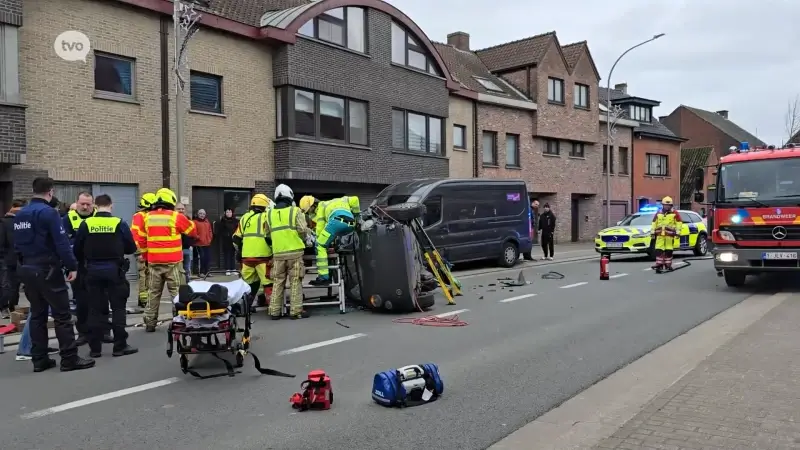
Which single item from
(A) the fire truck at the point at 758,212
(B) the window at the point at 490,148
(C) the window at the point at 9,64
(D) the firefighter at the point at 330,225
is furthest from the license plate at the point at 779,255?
(B) the window at the point at 490,148

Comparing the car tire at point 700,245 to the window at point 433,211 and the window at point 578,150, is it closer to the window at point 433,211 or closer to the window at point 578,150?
the window at point 433,211

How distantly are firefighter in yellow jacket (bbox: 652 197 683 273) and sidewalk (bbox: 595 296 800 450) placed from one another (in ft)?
28.2

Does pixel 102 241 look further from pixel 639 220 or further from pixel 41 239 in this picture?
pixel 639 220

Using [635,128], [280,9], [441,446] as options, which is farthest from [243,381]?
[635,128]

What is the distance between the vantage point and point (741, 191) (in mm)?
12055

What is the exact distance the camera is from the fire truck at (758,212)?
11461mm

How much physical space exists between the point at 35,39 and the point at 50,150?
2.22m

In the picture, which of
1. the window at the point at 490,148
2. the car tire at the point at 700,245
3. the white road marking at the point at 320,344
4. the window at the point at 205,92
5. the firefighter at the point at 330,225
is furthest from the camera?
the window at the point at 490,148

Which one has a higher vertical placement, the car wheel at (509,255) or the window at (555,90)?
the window at (555,90)

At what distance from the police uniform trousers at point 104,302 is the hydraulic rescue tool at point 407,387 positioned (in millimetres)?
3631

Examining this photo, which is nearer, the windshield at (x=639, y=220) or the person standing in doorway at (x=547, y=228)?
the windshield at (x=639, y=220)

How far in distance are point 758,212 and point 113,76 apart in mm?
13481

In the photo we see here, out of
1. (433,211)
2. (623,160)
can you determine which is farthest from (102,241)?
(623,160)

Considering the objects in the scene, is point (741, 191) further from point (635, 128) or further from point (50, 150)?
point (635, 128)
